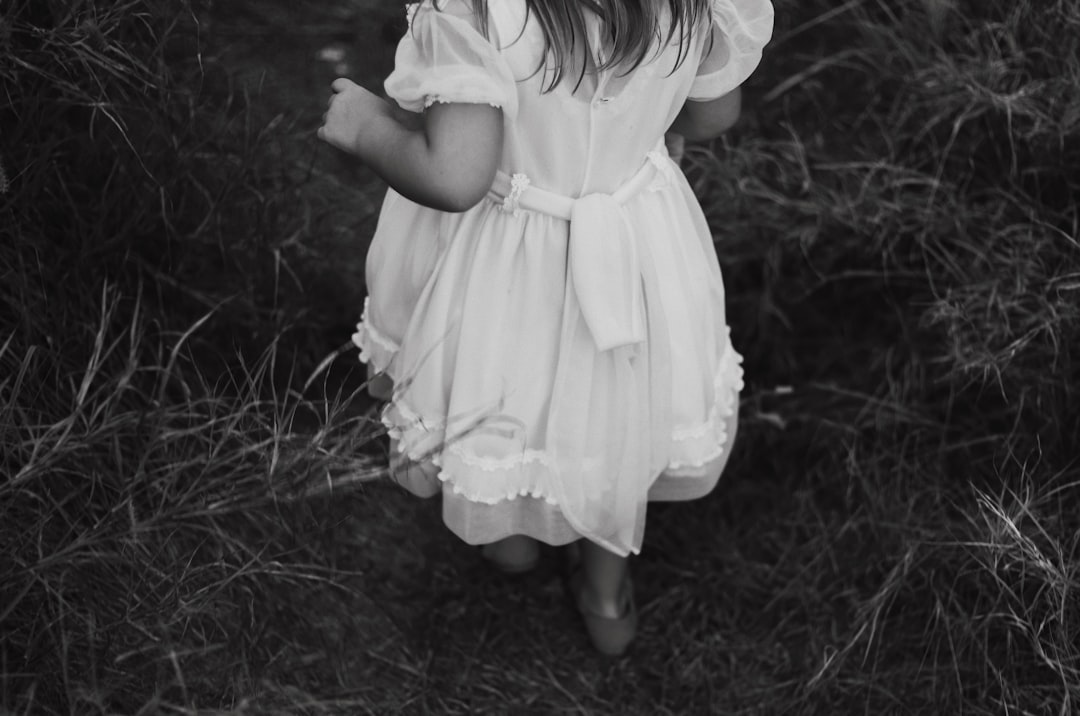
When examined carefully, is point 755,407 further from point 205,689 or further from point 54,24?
point 54,24

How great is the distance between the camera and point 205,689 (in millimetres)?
1222

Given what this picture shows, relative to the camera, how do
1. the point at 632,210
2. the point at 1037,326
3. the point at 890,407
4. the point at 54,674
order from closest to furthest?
the point at 54,674, the point at 632,210, the point at 1037,326, the point at 890,407

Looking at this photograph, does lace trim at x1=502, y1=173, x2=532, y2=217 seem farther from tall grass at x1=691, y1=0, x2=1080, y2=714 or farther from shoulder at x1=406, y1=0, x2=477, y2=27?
tall grass at x1=691, y1=0, x2=1080, y2=714

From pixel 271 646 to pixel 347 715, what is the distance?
135 mm

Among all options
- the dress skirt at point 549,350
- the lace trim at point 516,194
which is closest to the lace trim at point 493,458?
the dress skirt at point 549,350

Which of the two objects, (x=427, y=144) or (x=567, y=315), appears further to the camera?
(x=567, y=315)

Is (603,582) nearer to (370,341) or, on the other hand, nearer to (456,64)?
(370,341)

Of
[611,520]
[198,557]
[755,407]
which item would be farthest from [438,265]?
[755,407]

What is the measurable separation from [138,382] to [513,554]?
2.00 ft

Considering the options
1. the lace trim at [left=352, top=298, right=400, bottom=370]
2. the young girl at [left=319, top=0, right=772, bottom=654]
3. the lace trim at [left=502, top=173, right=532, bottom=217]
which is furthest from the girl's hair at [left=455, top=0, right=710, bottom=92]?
the lace trim at [left=352, top=298, right=400, bottom=370]

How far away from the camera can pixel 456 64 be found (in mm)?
1042

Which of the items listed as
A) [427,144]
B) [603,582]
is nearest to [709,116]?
[427,144]

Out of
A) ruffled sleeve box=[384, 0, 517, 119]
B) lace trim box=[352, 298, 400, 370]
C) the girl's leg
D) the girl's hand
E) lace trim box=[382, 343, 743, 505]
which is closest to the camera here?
ruffled sleeve box=[384, 0, 517, 119]

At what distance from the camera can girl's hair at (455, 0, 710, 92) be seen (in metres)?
1.04
